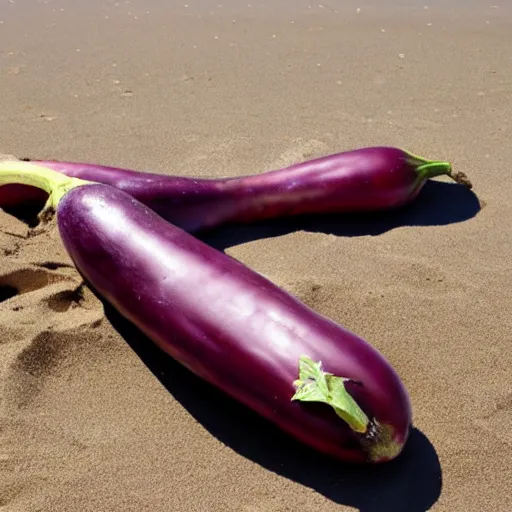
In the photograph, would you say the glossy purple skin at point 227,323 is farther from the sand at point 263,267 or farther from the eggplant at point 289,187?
the eggplant at point 289,187

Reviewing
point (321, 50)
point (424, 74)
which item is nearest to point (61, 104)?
point (321, 50)

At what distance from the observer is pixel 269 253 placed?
263cm

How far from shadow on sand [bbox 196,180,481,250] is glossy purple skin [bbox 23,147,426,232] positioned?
1.3 inches

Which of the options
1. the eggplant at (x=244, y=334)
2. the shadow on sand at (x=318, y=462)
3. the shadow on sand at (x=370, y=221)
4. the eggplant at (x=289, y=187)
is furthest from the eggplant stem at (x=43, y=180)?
the shadow on sand at (x=318, y=462)

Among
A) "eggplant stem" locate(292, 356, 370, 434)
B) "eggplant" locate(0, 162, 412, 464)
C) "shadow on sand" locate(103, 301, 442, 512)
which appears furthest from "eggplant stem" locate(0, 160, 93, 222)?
"eggplant stem" locate(292, 356, 370, 434)

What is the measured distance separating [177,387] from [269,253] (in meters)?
0.70

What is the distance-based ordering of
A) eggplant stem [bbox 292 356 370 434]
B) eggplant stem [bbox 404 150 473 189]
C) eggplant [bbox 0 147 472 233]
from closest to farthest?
eggplant stem [bbox 292 356 370 434]
eggplant [bbox 0 147 472 233]
eggplant stem [bbox 404 150 473 189]

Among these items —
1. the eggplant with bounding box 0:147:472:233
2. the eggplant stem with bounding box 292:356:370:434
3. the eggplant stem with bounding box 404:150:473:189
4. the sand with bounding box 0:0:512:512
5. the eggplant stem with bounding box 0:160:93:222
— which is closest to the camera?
the eggplant stem with bounding box 292:356:370:434

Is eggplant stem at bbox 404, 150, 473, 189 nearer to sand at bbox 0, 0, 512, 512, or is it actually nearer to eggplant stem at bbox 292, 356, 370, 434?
sand at bbox 0, 0, 512, 512

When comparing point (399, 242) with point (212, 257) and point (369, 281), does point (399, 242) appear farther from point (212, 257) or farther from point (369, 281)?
point (212, 257)

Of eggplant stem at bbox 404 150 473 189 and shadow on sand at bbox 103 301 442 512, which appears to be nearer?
shadow on sand at bbox 103 301 442 512

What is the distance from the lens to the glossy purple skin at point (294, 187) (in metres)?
2.69

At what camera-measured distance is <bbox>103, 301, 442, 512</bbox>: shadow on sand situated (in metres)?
1.78

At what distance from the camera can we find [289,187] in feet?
9.20
